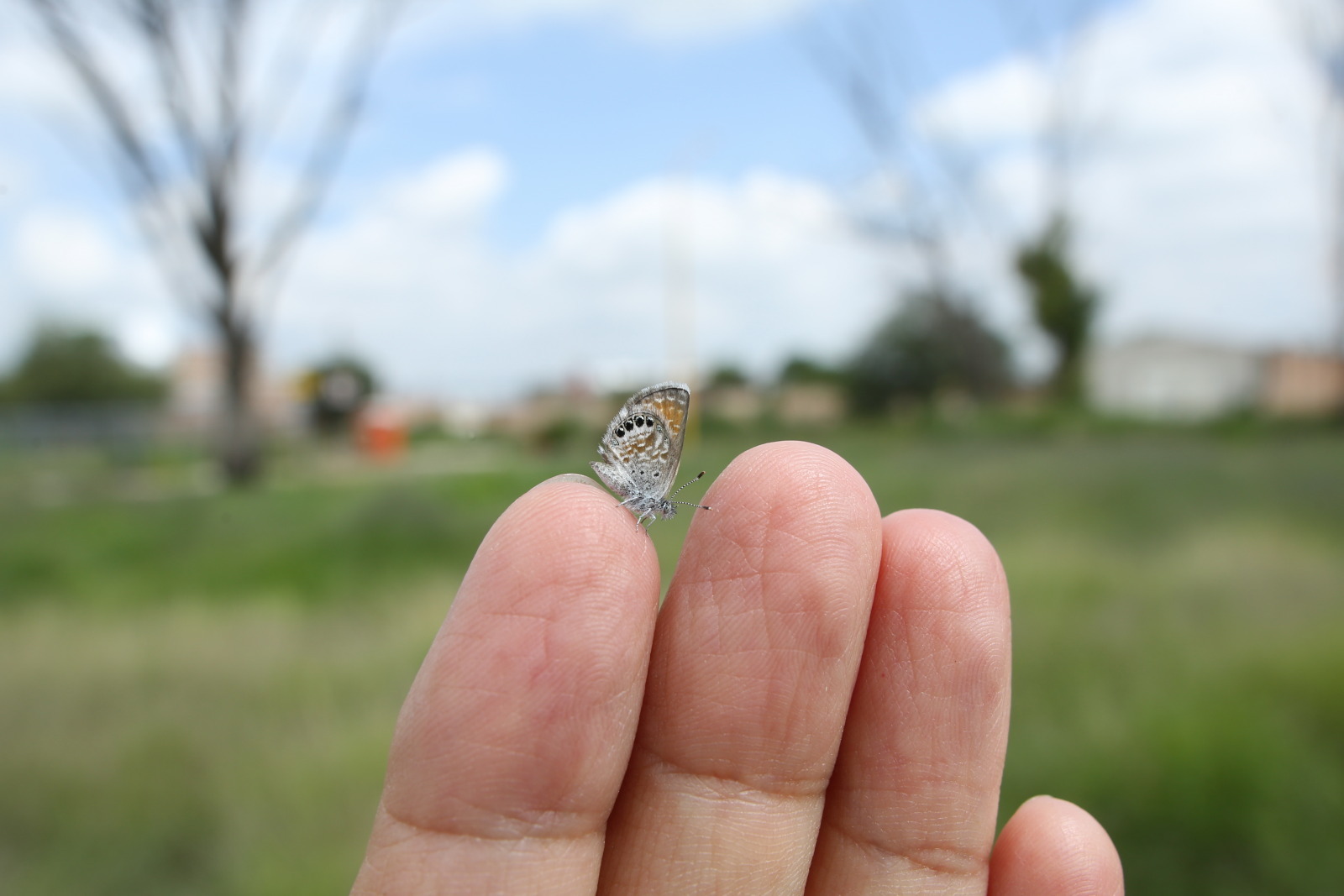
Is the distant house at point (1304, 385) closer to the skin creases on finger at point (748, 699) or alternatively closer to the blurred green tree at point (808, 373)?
the blurred green tree at point (808, 373)

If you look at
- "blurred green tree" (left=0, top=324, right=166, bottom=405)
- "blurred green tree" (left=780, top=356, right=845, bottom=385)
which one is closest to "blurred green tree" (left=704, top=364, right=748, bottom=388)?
"blurred green tree" (left=780, top=356, right=845, bottom=385)

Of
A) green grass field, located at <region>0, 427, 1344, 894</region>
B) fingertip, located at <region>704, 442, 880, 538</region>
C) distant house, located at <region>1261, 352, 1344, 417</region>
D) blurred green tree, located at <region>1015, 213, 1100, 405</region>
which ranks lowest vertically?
green grass field, located at <region>0, 427, 1344, 894</region>

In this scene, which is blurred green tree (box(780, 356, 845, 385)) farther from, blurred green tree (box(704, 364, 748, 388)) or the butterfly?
the butterfly

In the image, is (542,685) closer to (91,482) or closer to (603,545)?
(603,545)

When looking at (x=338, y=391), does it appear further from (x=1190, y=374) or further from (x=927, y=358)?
(x=1190, y=374)

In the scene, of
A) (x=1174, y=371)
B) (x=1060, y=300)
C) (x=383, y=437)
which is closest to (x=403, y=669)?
(x=383, y=437)

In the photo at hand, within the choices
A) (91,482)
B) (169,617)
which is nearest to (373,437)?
(91,482)

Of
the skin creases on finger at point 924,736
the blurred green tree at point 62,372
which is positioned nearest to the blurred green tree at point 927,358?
the skin creases on finger at point 924,736
